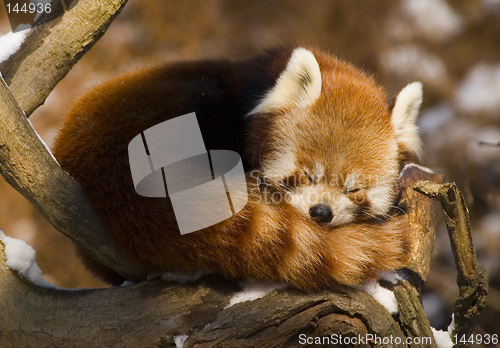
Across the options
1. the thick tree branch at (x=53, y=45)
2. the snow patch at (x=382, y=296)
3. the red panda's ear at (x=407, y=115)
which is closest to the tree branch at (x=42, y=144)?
the thick tree branch at (x=53, y=45)

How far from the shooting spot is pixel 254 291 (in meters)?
1.85

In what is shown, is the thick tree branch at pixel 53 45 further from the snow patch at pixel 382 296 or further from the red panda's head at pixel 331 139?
the snow patch at pixel 382 296

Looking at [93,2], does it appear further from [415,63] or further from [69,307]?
[415,63]

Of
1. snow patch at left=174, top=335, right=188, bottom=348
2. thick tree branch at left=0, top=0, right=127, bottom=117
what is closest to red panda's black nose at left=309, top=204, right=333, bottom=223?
snow patch at left=174, top=335, right=188, bottom=348

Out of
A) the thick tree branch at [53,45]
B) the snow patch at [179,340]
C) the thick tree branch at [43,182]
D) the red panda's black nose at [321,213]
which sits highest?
the thick tree branch at [53,45]

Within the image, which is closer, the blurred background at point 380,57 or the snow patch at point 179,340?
the snow patch at point 179,340

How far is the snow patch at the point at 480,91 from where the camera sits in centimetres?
540

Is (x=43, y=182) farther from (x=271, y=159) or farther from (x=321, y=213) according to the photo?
(x=321, y=213)

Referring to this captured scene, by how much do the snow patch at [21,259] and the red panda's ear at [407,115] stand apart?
1.73m

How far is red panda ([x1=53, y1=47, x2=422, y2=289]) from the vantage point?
1779mm

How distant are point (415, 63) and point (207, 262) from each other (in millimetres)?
4894

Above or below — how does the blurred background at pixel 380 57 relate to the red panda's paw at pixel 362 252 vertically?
below

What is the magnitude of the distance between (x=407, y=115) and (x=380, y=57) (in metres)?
3.95

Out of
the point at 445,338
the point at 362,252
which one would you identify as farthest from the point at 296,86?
the point at 445,338
